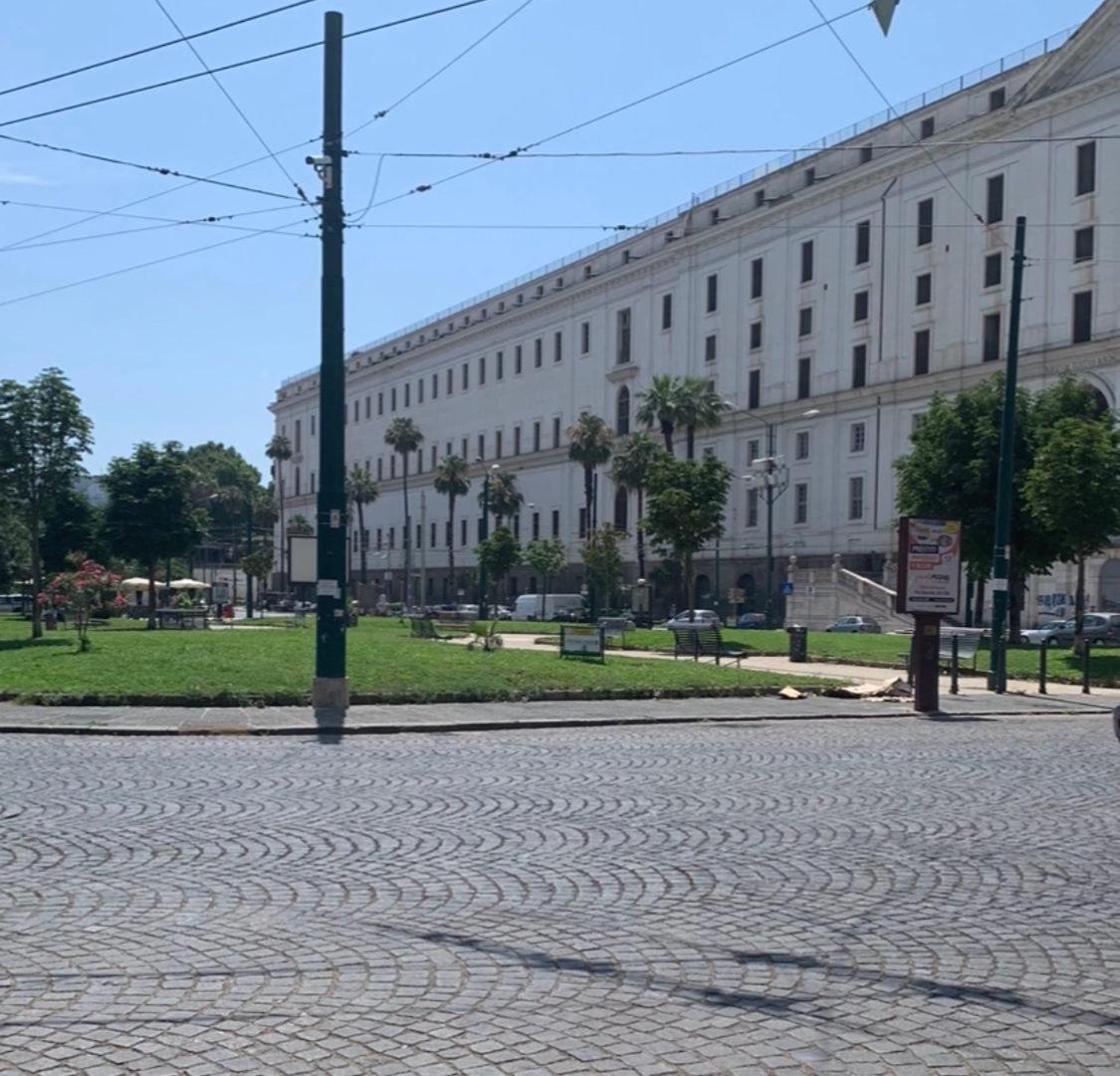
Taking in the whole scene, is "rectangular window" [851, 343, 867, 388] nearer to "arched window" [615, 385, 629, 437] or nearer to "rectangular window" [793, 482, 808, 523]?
"rectangular window" [793, 482, 808, 523]

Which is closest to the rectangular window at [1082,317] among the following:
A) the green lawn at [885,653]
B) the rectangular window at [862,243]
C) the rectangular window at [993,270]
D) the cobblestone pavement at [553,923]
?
Result: the rectangular window at [993,270]

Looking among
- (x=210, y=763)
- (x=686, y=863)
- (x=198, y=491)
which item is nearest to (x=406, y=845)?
(x=686, y=863)

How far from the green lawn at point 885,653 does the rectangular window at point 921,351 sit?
27271 mm

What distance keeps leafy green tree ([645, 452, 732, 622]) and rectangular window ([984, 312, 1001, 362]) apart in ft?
62.2

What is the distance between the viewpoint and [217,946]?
6.46m

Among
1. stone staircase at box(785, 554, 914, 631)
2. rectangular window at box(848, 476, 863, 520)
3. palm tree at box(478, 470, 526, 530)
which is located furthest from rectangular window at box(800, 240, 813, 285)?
palm tree at box(478, 470, 526, 530)

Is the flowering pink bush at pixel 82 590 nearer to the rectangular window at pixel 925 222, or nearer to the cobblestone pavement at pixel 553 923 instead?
the cobblestone pavement at pixel 553 923

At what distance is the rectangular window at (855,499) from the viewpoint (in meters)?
74.6

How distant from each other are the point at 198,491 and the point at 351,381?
32.0m

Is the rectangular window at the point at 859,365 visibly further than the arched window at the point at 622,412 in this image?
No

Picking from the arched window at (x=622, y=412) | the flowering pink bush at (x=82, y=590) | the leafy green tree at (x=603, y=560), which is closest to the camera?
the flowering pink bush at (x=82, y=590)

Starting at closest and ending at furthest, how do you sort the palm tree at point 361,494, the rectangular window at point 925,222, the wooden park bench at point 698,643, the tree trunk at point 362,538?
the wooden park bench at point 698,643 < the rectangular window at point 925,222 < the palm tree at point 361,494 < the tree trunk at point 362,538

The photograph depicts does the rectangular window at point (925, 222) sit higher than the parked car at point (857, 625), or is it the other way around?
the rectangular window at point (925, 222)

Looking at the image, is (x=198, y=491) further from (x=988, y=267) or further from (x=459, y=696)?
(x=459, y=696)
